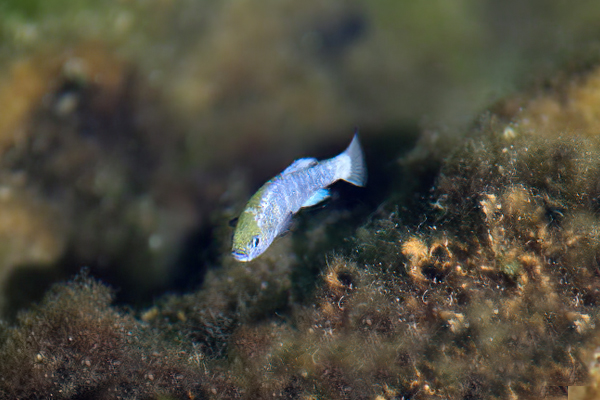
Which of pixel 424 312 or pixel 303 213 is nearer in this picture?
pixel 424 312

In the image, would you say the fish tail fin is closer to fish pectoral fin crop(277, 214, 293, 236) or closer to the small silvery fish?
the small silvery fish

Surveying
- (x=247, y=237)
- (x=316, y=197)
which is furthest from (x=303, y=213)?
(x=247, y=237)

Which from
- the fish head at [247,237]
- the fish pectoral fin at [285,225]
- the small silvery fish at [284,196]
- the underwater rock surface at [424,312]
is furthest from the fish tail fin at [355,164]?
the fish head at [247,237]

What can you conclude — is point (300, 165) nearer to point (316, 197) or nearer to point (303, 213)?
point (316, 197)

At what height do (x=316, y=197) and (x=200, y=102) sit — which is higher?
(x=200, y=102)

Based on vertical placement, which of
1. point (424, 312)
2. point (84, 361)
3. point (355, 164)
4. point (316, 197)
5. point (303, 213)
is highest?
point (355, 164)

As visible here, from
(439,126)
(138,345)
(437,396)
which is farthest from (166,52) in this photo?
(437,396)

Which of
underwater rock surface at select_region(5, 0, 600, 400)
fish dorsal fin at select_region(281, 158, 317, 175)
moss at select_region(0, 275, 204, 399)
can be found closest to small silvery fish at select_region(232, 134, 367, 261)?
fish dorsal fin at select_region(281, 158, 317, 175)
